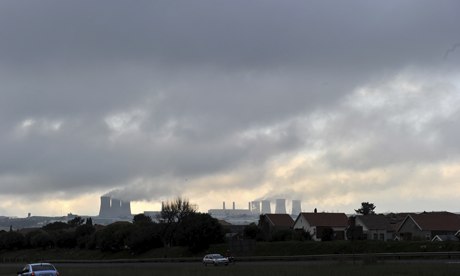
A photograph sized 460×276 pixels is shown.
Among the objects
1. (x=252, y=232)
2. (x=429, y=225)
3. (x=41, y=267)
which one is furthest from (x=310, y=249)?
(x=41, y=267)

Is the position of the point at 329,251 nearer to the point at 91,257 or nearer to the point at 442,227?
the point at 442,227

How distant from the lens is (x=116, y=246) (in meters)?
112

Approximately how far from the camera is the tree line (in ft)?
311

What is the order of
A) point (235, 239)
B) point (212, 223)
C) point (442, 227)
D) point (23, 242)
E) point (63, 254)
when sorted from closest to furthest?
1. point (235, 239)
2. point (212, 223)
3. point (442, 227)
4. point (63, 254)
5. point (23, 242)

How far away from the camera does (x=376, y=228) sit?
120m

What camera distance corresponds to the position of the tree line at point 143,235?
94875 mm

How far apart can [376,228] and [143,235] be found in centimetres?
4650

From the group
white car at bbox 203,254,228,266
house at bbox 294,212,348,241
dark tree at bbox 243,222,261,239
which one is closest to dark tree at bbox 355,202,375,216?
house at bbox 294,212,348,241

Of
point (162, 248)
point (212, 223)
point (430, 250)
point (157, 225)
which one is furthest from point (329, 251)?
point (157, 225)

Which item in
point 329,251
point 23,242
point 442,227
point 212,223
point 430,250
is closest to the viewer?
point 430,250

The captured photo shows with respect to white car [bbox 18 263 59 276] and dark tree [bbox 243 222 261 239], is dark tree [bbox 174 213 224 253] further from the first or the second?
white car [bbox 18 263 59 276]

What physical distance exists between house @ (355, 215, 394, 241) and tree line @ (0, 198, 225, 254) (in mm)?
34501

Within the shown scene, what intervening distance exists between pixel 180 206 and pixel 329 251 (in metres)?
52.2

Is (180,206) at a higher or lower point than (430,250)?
higher
